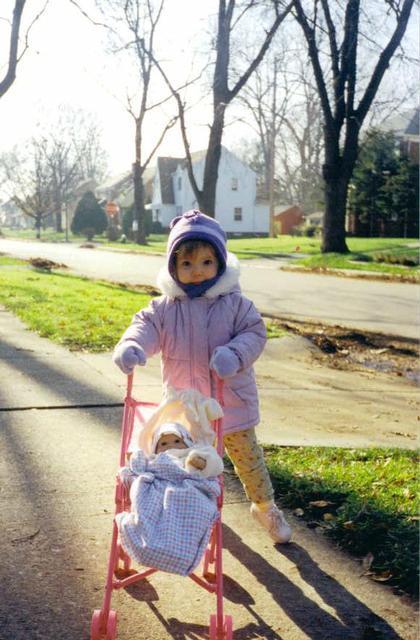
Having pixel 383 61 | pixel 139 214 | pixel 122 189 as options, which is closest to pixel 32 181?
pixel 122 189

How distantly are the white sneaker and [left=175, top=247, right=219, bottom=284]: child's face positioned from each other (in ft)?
3.69

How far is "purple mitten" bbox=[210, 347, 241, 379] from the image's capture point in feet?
10.3

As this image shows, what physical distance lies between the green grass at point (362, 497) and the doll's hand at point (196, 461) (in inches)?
39.3

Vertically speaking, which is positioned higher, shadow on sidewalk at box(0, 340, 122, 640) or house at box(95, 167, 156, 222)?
house at box(95, 167, 156, 222)

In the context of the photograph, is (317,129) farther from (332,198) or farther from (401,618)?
(401,618)

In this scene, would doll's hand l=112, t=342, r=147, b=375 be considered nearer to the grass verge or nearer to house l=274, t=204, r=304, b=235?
the grass verge

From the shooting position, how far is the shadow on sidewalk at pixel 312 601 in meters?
2.90

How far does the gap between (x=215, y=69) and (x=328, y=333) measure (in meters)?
10.4

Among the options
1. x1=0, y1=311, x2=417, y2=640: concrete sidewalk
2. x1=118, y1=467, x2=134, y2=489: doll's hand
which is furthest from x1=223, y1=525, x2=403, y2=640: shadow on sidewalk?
x1=118, y1=467, x2=134, y2=489: doll's hand

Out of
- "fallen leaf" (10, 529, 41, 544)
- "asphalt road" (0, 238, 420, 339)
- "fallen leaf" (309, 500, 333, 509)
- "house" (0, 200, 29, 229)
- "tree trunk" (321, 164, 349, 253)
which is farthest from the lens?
"house" (0, 200, 29, 229)

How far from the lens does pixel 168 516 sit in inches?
105

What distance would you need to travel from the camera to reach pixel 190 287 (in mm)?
3457

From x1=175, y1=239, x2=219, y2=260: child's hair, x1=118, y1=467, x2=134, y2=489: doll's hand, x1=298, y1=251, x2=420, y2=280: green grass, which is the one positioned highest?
x1=175, y1=239, x2=219, y2=260: child's hair

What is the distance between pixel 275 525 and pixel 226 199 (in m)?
62.4
